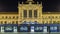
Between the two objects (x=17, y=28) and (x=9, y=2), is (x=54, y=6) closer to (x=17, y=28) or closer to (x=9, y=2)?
(x=9, y=2)

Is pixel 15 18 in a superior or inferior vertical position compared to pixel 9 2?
inferior

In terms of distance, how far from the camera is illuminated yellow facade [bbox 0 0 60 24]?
34.8 m

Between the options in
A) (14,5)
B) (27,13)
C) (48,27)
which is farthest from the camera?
(14,5)

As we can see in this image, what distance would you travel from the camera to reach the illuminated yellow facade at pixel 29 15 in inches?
1368

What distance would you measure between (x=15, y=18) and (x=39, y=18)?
473 cm

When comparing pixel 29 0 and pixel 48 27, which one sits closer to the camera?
pixel 48 27

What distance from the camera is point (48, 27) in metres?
18.4

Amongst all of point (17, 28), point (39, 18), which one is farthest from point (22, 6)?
point (17, 28)

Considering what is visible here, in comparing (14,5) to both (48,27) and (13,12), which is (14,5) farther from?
(48,27)

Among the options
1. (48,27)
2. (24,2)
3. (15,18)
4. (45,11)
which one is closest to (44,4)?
(45,11)

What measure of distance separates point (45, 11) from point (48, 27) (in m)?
18.9

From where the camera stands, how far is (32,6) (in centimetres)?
3572

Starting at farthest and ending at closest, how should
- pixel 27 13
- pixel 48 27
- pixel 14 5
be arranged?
pixel 14 5, pixel 27 13, pixel 48 27

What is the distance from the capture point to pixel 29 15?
3503cm
